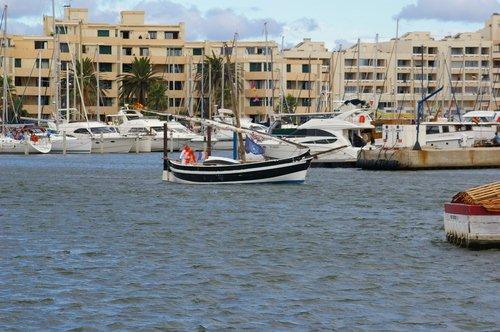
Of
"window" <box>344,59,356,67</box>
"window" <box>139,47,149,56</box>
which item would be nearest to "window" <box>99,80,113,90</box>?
"window" <box>139,47,149,56</box>

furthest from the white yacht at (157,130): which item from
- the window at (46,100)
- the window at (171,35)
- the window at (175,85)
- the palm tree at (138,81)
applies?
the window at (171,35)

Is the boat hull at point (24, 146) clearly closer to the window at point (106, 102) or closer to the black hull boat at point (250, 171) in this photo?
the window at point (106, 102)

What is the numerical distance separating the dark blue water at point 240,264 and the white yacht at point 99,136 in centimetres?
5458

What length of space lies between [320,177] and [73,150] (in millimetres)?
42964

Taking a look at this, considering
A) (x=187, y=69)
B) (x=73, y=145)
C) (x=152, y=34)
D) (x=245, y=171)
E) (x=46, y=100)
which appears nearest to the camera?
(x=245, y=171)

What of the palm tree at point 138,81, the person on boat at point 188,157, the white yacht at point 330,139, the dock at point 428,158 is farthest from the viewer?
the palm tree at point 138,81

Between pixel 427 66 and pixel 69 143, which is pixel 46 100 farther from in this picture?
pixel 427 66

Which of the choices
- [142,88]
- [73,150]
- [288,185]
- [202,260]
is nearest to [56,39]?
[73,150]

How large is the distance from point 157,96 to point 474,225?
11890 cm

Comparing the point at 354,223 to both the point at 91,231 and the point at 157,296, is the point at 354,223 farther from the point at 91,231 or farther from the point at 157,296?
the point at 157,296

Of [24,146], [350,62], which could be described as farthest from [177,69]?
[24,146]

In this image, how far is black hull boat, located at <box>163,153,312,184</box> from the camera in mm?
58344

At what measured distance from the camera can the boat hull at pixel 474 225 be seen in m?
29.1

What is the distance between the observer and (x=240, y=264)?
98.4 feet
